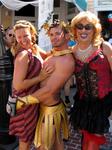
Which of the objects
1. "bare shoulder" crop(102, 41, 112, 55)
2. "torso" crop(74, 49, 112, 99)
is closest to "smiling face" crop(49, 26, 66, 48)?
"torso" crop(74, 49, 112, 99)

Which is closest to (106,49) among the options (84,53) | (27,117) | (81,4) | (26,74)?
(84,53)

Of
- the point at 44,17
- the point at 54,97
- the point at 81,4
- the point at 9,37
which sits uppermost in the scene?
the point at 81,4

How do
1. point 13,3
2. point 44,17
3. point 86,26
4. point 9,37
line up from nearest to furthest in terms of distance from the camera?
point 86,26 < point 9,37 < point 44,17 < point 13,3

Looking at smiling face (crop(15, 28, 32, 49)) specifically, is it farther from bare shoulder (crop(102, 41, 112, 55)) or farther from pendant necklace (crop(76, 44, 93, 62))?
bare shoulder (crop(102, 41, 112, 55))

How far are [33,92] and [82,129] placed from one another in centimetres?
61

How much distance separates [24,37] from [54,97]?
66 centimetres

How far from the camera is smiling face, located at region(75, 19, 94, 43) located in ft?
10.3

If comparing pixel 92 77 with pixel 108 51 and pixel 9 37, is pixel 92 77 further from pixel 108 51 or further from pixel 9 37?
pixel 9 37

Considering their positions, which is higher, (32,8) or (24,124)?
(32,8)

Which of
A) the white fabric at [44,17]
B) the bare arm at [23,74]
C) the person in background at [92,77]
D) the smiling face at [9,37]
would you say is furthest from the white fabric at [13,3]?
the person in background at [92,77]

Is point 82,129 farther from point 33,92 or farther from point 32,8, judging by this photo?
point 32,8

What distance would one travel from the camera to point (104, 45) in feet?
10.6

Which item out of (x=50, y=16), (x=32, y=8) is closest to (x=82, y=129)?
(x=50, y=16)

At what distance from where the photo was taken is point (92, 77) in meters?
3.20
